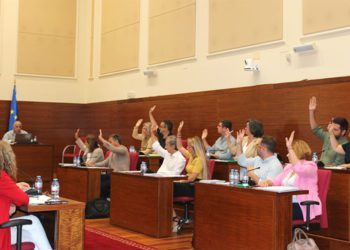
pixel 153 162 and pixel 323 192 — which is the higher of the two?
pixel 153 162

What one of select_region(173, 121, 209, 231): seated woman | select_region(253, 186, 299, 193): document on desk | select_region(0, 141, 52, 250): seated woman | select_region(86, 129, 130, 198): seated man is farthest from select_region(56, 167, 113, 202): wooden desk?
select_region(0, 141, 52, 250): seated woman

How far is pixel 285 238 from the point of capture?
14.2ft

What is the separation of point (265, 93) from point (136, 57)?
396 cm

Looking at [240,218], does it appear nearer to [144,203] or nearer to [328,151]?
[144,203]

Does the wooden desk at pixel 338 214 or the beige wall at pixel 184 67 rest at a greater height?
the beige wall at pixel 184 67

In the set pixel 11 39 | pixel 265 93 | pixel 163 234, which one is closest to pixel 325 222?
pixel 163 234

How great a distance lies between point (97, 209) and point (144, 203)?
1.56m

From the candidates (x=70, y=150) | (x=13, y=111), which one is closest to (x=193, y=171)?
(x=13, y=111)

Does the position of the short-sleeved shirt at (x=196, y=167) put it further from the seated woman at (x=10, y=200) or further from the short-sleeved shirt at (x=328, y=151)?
the seated woman at (x=10, y=200)

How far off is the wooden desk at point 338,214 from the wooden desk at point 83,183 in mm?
3635

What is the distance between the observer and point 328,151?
249 inches

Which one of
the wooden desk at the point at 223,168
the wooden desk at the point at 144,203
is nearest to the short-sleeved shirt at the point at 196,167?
the wooden desk at the point at 144,203

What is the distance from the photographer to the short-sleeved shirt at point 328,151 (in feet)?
20.1

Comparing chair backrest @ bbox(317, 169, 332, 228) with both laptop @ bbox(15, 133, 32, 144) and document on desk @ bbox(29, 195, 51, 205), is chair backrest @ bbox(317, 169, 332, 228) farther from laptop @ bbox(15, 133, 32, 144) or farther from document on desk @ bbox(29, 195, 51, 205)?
laptop @ bbox(15, 133, 32, 144)
